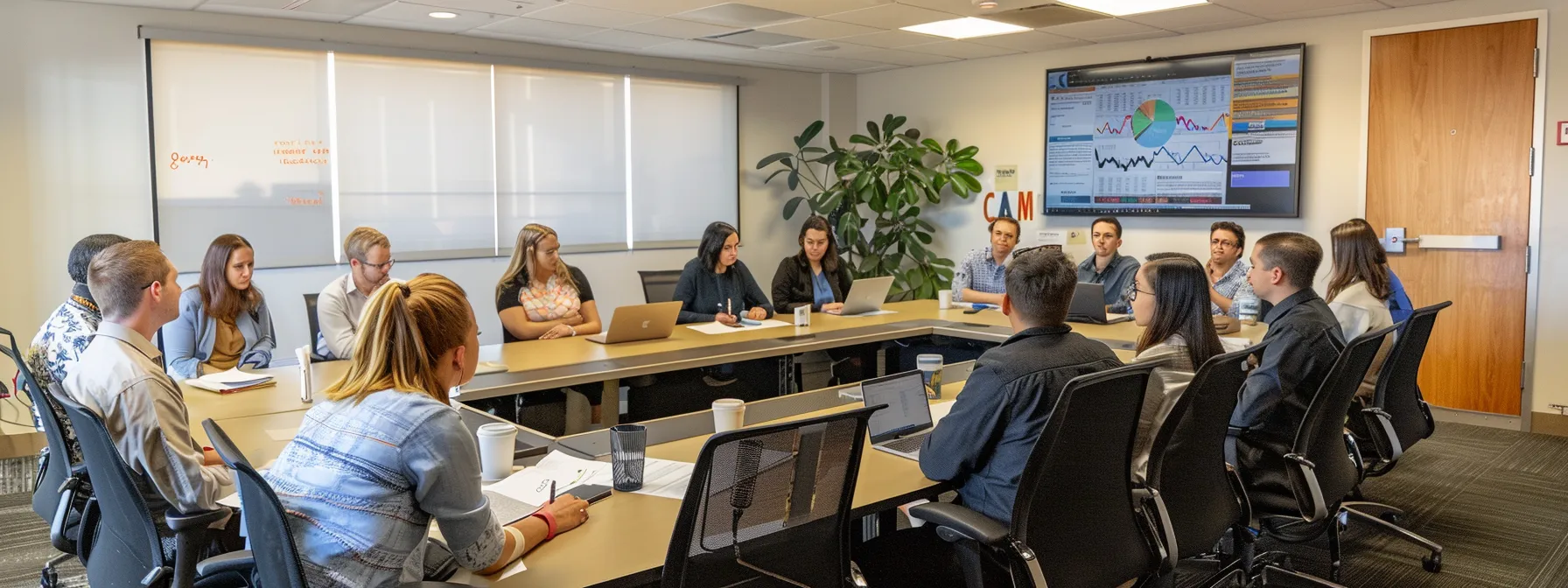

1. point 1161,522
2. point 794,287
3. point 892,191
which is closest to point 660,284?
point 794,287

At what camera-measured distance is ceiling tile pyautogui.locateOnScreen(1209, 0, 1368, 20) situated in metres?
5.68

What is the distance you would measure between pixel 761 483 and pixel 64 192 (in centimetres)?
529

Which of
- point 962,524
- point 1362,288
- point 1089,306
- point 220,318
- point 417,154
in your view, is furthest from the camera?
point 417,154

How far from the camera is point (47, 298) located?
18.0 ft

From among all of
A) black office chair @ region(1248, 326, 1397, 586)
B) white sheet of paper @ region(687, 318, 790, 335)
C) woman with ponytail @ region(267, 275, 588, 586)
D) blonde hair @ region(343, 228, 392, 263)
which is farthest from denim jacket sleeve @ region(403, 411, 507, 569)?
white sheet of paper @ region(687, 318, 790, 335)

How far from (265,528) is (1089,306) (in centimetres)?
411

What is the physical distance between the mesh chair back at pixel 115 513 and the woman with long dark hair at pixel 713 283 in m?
3.09

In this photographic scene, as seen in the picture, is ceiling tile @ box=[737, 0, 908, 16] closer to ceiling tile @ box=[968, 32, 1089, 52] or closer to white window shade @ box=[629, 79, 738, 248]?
ceiling tile @ box=[968, 32, 1089, 52]

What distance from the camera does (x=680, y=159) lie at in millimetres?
7996

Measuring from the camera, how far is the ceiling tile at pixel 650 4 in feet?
18.1

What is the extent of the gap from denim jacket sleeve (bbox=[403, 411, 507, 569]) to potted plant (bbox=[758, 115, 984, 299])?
6370mm

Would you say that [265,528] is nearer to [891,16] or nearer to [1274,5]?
[891,16]

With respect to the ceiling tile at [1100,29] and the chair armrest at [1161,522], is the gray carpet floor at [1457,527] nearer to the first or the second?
the chair armrest at [1161,522]

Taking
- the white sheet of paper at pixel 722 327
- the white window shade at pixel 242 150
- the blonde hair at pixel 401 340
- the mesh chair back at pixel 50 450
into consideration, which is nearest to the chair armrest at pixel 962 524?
the blonde hair at pixel 401 340
